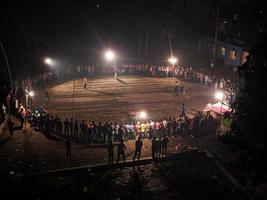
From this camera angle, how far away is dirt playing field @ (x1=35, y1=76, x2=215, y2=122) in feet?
106

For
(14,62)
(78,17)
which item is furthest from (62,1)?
(14,62)

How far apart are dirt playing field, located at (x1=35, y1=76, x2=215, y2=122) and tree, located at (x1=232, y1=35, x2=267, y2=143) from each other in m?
17.0

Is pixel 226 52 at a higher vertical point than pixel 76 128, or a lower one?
higher

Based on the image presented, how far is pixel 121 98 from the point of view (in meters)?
36.5

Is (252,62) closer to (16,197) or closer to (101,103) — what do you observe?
(16,197)

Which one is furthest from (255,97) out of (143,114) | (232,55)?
(232,55)

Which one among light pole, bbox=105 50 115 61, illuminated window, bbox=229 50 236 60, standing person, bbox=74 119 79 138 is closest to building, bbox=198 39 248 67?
illuminated window, bbox=229 50 236 60

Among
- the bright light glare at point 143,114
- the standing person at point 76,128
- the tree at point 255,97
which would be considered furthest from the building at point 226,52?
the tree at point 255,97

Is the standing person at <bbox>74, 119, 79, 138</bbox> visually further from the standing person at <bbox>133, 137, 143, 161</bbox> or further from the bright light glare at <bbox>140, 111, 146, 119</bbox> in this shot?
the bright light glare at <bbox>140, 111, 146, 119</bbox>

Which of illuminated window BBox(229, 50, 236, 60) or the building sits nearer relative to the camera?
the building

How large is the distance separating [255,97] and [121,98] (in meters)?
23.2

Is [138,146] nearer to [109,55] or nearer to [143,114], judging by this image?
[143,114]

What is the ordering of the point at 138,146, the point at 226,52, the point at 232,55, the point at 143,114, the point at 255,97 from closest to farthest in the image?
1. the point at 255,97
2. the point at 138,146
3. the point at 143,114
4. the point at 232,55
5. the point at 226,52

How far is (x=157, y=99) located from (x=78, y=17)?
110 feet
